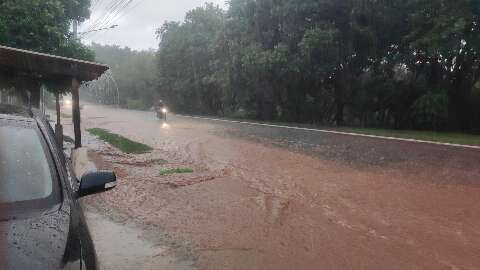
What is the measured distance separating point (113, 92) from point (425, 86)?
215 feet

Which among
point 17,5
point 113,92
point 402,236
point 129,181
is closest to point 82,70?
point 129,181

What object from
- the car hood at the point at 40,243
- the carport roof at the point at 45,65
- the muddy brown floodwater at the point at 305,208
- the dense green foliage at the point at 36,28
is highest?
the dense green foliage at the point at 36,28

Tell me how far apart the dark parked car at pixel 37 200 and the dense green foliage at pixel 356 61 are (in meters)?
19.9

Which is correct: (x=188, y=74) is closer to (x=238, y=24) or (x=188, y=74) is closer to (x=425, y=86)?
(x=238, y=24)

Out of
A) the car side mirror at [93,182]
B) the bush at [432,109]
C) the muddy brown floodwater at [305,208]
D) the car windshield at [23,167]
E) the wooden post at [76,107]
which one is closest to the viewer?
the car windshield at [23,167]

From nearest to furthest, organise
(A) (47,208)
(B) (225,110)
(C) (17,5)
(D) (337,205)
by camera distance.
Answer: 1. (A) (47,208)
2. (D) (337,205)
3. (C) (17,5)
4. (B) (225,110)

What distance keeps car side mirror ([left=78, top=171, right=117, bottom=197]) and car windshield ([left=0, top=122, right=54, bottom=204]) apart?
0.27m

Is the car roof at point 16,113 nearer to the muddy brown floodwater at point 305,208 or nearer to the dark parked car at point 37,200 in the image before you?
the dark parked car at point 37,200

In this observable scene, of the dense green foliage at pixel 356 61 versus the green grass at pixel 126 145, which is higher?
the dense green foliage at pixel 356 61

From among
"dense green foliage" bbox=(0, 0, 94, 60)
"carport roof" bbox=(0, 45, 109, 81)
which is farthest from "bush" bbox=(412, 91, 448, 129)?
"carport roof" bbox=(0, 45, 109, 81)

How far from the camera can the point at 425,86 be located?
26.8 metres

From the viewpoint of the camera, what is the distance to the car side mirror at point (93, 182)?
3.34 m

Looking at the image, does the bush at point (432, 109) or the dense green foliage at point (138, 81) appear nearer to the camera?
the bush at point (432, 109)

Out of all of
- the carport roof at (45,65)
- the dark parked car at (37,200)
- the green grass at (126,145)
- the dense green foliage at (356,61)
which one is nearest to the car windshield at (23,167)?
the dark parked car at (37,200)
